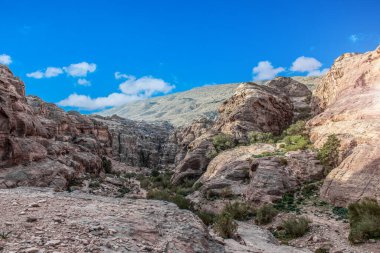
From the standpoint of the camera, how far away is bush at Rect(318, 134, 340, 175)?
31.6 metres

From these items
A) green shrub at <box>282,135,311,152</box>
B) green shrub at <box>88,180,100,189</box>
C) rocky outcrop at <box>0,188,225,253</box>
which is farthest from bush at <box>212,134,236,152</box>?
rocky outcrop at <box>0,188,225,253</box>

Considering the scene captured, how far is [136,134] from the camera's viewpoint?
99.8 m

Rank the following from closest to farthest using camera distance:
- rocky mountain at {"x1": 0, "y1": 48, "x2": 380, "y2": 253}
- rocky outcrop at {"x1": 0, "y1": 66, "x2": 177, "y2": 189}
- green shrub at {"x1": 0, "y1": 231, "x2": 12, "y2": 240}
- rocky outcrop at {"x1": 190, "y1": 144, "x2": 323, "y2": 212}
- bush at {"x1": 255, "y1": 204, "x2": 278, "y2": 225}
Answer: green shrub at {"x1": 0, "y1": 231, "x2": 12, "y2": 240} < rocky mountain at {"x1": 0, "y1": 48, "x2": 380, "y2": 253} < bush at {"x1": 255, "y1": 204, "x2": 278, "y2": 225} < rocky outcrop at {"x1": 0, "y1": 66, "x2": 177, "y2": 189} < rocky outcrop at {"x1": 190, "y1": 144, "x2": 323, "y2": 212}

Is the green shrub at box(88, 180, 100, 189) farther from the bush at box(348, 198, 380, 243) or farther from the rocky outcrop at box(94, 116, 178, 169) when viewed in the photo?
the rocky outcrop at box(94, 116, 178, 169)

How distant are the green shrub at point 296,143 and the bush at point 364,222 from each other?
16.0 metres

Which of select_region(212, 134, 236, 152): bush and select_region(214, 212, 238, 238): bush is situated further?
select_region(212, 134, 236, 152): bush

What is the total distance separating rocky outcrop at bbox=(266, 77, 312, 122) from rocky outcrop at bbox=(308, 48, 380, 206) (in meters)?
9.73

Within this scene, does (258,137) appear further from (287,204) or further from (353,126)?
(287,204)

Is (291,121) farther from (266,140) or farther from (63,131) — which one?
(63,131)

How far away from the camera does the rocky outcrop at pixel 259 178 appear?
31203mm

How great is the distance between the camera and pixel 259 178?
106 feet

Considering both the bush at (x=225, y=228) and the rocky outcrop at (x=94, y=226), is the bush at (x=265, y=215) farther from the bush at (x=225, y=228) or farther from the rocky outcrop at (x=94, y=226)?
the rocky outcrop at (x=94, y=226)

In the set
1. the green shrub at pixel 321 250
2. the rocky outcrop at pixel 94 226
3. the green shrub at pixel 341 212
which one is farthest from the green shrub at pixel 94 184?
the green shrub at pixel 321 250

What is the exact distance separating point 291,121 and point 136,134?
50.9 metres
